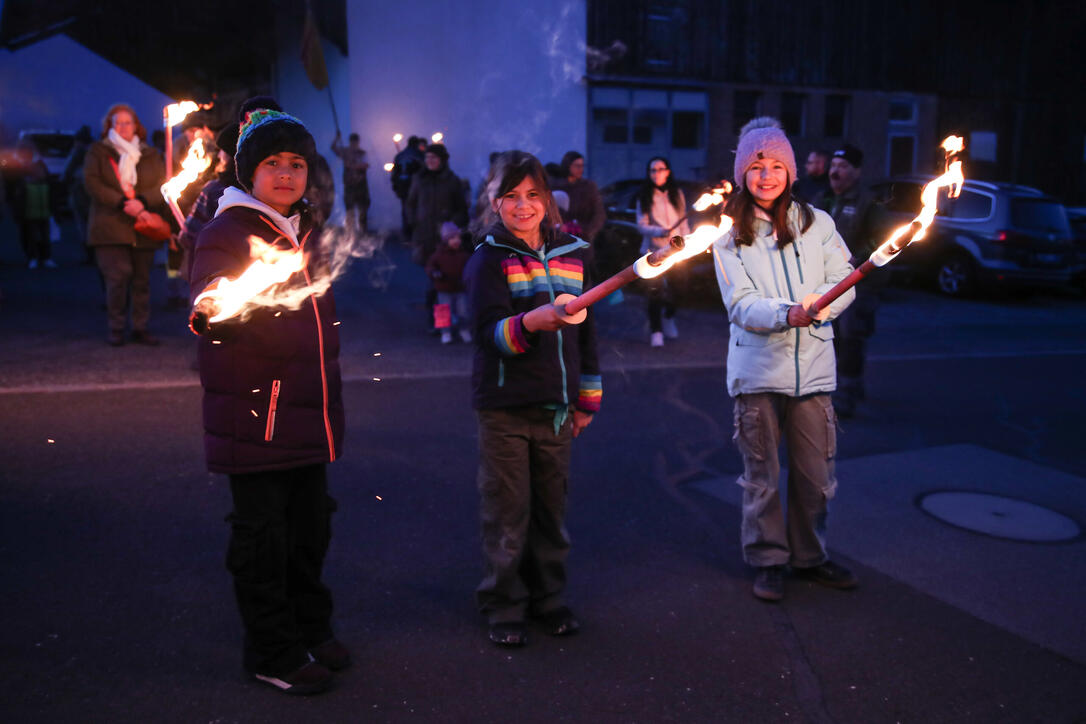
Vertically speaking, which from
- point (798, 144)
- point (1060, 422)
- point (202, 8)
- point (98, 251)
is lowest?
point (1060, 422)

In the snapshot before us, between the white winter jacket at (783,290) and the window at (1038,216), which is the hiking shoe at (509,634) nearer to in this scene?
the white winter jacket at (783,290)

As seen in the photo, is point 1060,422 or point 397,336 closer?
point 1060,422

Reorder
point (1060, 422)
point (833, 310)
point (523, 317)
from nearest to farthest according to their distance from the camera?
point (523, 317), point (833, 310), point (1060, 422)

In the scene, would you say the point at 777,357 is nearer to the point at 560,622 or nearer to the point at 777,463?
the point at 777,463

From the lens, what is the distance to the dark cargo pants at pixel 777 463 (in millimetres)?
4039

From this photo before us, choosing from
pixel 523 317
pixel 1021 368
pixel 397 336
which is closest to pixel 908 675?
pixel 523 317

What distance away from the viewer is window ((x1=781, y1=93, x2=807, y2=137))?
25.5 meters

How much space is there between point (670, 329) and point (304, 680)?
7.99 m

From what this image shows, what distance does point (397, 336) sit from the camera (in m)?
10.3

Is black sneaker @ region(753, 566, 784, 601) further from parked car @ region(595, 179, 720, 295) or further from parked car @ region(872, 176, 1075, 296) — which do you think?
parked car @ region(872, 176, 1075, 296)

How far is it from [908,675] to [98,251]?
8.00 meters

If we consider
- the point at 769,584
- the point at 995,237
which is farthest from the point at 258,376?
the point at 995,237

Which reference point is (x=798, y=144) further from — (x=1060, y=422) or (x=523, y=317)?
(x=523, y=317)

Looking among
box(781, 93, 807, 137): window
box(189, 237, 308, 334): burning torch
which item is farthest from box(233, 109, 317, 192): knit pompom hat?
box(781, 93, 807, 137): window
